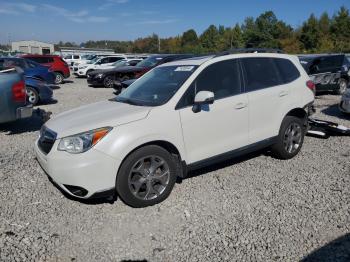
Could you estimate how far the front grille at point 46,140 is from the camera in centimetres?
412

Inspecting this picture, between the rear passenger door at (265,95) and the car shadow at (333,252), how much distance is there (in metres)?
2.02

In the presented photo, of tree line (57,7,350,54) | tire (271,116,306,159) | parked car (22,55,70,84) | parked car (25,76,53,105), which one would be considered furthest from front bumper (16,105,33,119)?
Answer: tree line (57,7,350,54)

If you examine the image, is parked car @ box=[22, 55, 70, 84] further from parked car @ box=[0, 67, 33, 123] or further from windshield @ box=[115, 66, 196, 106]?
windshield @ box=[115, 66, 196, 106]

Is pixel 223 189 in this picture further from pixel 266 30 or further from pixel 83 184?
pixel 266 30

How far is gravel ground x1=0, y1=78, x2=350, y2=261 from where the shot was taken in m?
3.38

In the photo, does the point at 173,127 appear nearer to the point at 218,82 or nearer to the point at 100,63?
the point at 218,82

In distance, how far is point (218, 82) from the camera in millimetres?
4859

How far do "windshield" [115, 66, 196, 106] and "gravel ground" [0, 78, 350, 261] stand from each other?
128cm

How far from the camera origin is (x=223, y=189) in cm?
475

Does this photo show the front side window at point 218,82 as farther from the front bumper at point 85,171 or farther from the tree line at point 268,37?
the tree line at point 268,37

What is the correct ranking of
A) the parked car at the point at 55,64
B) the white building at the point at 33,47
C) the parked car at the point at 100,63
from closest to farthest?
the parked car at the point at 55,64 → the parked car at the point at 100,63 → the white building at the point at 33,47

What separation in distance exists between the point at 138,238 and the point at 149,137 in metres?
1.14

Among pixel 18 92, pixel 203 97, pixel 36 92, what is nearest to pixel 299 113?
pixel 203 97

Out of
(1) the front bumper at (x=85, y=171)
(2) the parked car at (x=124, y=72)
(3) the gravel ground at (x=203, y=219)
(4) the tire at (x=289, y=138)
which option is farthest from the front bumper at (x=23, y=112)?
(2) the parked car at (x=124, y=72)
